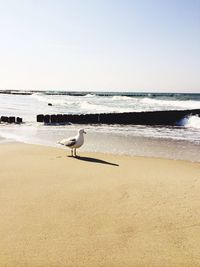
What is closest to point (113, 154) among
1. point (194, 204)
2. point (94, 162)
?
point (94, 162)

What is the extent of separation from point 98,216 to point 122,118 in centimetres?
2201

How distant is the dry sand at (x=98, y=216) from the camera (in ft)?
11.8

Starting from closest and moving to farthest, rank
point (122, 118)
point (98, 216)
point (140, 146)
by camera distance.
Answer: point (98, 216) → point (140, 146) → point (122, 118)

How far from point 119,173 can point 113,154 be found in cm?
289

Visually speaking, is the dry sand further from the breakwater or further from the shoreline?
the breakwater

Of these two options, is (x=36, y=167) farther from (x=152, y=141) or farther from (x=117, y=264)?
(x=152, y=141)

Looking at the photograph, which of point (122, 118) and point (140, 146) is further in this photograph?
point (122, 118)

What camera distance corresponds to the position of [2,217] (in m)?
4.51

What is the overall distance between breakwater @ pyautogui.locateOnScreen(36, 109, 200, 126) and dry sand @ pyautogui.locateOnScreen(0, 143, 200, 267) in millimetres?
15143

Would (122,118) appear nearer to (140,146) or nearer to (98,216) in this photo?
(140,146)

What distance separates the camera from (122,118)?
26.5 meters

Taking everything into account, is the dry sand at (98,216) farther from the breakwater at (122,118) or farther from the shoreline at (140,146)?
the breakwater at (122,118)

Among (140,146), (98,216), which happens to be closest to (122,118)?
(140,146)

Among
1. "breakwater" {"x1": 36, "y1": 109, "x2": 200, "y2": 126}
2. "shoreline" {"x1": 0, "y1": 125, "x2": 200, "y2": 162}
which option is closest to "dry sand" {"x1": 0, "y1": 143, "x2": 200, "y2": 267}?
"shoreline" {"x1": 0, "y1": 125, "x2": 200, "y2": 162}
